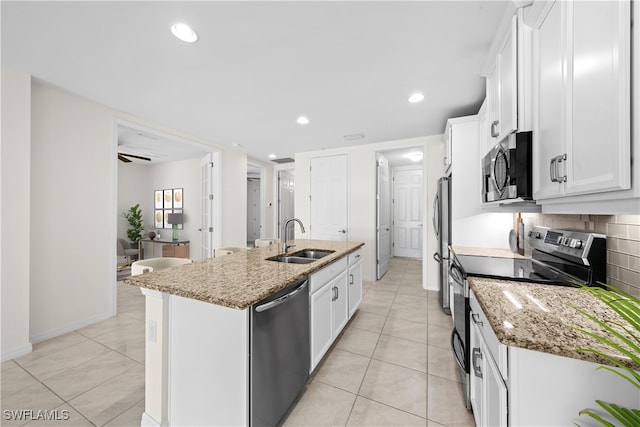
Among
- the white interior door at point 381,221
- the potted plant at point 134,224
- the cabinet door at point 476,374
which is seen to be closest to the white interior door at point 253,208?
the potted plant at point 134,224

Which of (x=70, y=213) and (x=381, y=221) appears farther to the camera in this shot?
(x=381, y=221)

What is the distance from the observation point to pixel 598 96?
831mm

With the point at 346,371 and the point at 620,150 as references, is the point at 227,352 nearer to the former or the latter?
the point at 346,371

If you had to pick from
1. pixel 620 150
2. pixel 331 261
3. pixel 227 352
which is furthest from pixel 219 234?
Result: pixel 620 150

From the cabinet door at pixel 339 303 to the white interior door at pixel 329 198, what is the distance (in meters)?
2.17

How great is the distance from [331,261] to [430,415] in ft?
3.77

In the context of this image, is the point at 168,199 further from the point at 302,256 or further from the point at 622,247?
the point at 622,247

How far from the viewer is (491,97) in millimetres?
1878

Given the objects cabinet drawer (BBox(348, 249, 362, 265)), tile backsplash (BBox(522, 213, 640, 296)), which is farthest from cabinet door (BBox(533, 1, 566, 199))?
cabinet drawer (BBox(348, 249, 362, 265))

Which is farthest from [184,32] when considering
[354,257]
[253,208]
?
[253,208]

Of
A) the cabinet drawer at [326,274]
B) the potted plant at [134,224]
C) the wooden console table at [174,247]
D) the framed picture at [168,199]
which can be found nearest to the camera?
the cabinet drawer at [326,274]

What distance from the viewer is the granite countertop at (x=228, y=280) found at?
3.77 ft

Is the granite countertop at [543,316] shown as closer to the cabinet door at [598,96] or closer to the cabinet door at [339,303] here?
the cabinet door at [598,96]

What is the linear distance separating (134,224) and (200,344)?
6.09 meters
